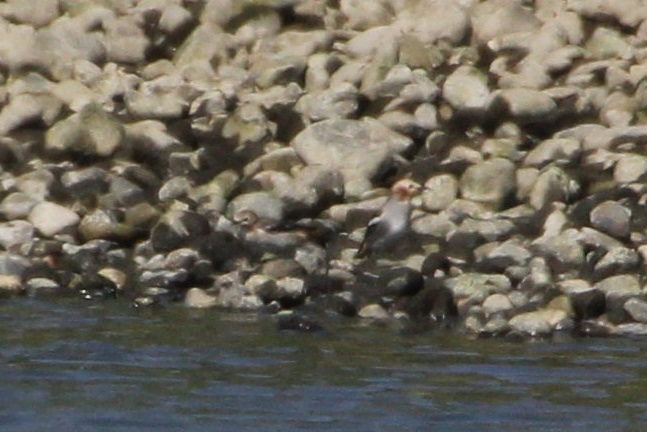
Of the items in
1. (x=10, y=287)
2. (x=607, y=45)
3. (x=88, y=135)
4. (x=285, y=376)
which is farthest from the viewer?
(x=607, y=45)

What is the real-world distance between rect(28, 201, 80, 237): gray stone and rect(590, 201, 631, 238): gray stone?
15.8 feet

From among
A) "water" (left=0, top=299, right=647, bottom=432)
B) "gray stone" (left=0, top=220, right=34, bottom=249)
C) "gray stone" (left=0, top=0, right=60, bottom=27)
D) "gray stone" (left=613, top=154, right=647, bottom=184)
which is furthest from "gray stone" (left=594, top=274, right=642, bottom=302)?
"gray stone" (left=0, top=0, right=60, bottom=27)

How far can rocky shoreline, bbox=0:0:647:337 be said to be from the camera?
16.7 m

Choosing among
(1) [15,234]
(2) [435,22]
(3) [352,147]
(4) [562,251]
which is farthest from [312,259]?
(2) [435,22]

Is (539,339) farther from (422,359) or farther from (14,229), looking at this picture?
(14,229)

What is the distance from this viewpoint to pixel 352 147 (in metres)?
19.4

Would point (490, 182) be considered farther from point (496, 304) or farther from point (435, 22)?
point (435, 22)

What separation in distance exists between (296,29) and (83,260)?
5872mm

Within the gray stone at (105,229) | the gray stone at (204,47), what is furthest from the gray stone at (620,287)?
the gray stone at (204,47)

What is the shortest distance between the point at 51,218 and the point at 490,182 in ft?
13.4

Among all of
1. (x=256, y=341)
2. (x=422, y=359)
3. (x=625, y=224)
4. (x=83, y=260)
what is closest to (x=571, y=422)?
(x=422, y=359)

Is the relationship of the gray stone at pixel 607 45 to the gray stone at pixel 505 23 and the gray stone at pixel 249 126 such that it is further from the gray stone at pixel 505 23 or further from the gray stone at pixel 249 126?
the gray stone at pixel 249 126

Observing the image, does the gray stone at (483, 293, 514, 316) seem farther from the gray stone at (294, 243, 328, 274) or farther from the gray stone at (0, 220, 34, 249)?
the gray stone at (0, 220, 34, 249)

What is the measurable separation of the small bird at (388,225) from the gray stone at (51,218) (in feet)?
9.05
